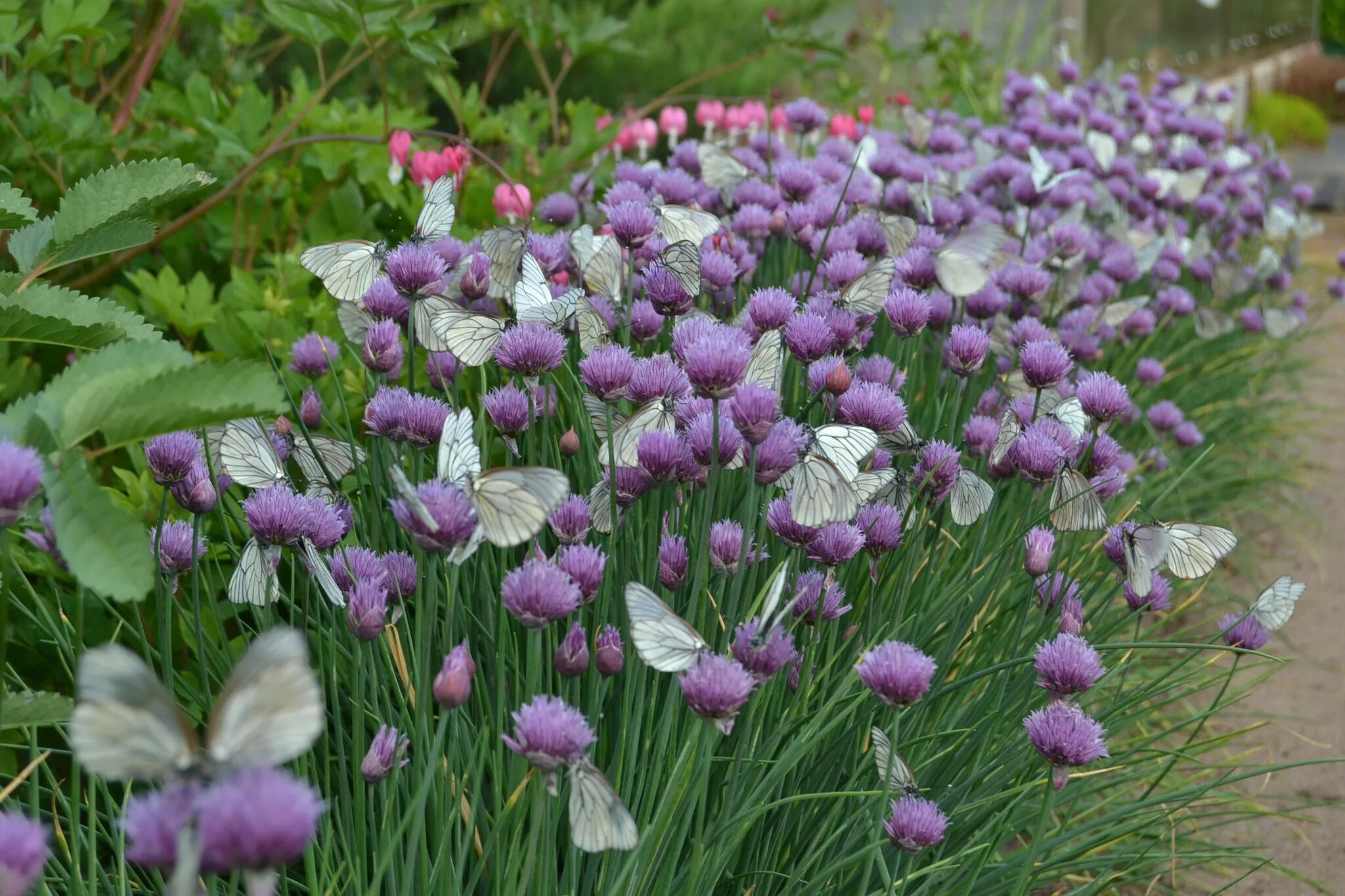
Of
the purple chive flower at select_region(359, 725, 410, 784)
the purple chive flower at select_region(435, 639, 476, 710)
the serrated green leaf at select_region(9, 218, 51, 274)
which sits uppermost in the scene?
the serrated green leaf at select_region(9, 218, 51, 274)

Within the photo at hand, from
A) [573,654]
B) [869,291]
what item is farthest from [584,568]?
[869,291]

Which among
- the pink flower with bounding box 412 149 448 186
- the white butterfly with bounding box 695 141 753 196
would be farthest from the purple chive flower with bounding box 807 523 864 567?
the pink flower with bounding box 412 149 448 186

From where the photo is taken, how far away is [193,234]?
9.26ft

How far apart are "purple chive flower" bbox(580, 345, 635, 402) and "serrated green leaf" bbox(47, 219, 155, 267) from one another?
48 centimetres

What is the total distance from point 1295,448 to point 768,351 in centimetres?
351

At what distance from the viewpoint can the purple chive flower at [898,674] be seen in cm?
102

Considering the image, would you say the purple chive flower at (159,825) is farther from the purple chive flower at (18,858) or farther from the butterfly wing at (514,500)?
the butterfly wing at (514,500)

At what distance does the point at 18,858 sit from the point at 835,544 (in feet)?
2.97

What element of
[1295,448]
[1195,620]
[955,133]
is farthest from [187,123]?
[1295,448]

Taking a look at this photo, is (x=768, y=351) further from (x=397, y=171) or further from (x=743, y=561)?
(x=397, y=171)

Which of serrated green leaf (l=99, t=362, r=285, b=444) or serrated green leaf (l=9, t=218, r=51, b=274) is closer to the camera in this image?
serrated green leaf (l=99, t=362, r=285, b=444)

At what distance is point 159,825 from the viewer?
1.94 feet

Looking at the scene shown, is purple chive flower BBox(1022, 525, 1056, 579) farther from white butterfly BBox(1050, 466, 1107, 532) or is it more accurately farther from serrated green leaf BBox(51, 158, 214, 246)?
serrated green leaf BBox(51, 158, 214, 246)

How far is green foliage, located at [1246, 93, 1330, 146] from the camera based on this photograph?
1191cm
